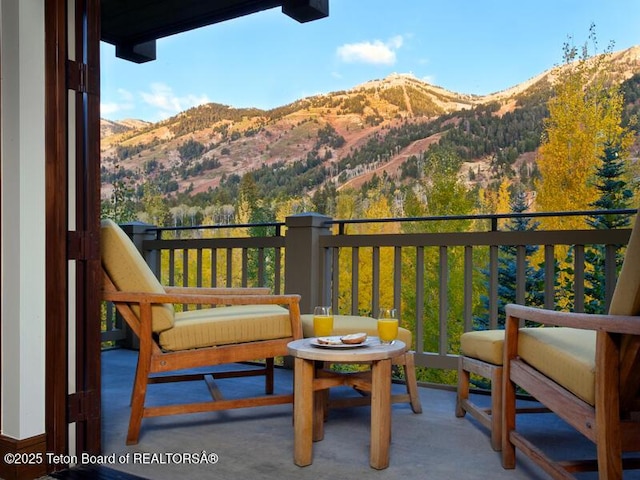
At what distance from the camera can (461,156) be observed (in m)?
21.4

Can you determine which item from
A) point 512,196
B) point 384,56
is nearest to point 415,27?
point 384,56

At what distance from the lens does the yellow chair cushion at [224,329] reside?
239 cm

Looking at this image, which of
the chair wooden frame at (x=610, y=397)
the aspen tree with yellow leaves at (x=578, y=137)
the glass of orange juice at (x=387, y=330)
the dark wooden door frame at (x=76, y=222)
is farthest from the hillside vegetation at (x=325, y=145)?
the chair wooden frame at (x=610, y=397)

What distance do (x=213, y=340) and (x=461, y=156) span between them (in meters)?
20.2

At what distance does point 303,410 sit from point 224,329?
23.0 inches

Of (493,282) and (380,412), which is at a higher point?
(493,282)

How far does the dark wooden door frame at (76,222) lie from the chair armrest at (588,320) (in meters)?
1.58

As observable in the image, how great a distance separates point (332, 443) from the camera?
2.37 meters

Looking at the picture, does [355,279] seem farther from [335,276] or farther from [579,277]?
[579,277]

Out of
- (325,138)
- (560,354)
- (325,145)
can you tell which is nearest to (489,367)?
(560,354)

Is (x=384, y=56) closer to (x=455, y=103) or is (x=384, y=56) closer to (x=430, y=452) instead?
(x=455, y=103)

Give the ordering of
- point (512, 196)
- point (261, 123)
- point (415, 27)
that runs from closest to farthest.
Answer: point (512, 196)
point (261, 123)
point (415, 27)

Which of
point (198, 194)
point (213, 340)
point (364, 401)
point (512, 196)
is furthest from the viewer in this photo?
point (198, 194)

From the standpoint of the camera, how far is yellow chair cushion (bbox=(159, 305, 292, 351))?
2395 millimetres
